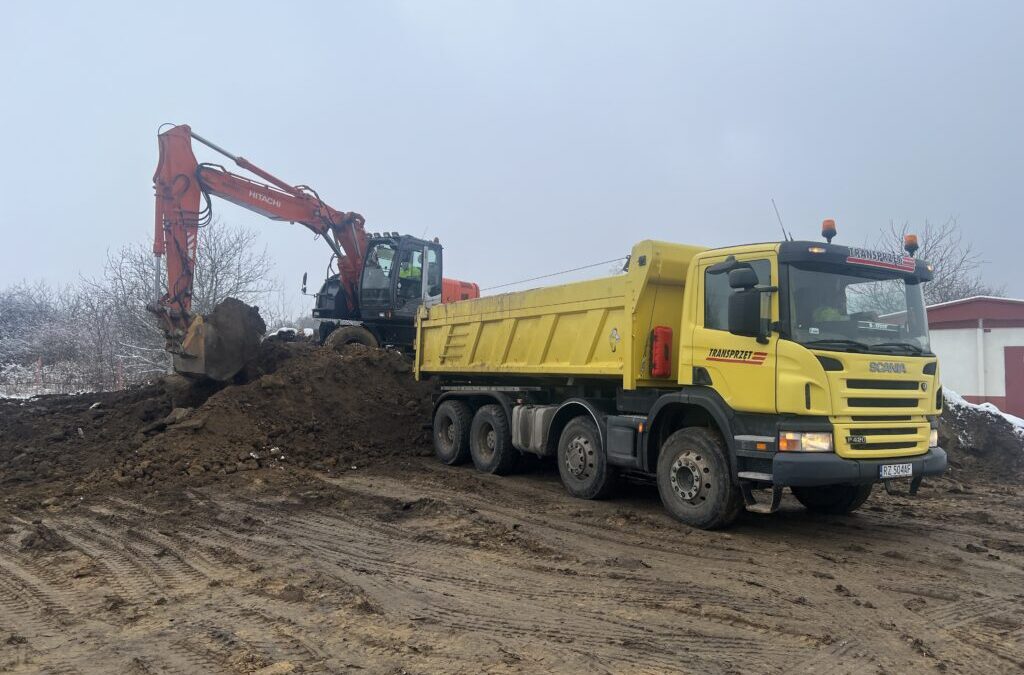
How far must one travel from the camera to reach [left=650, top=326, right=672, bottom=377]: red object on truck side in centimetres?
772

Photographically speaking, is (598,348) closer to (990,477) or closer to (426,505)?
(426,505)

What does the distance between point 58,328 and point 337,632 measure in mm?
28945

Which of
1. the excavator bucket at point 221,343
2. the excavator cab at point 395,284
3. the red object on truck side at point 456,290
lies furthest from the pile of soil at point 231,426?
the red object on truck side at point 456,290

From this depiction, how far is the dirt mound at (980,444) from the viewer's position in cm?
1090

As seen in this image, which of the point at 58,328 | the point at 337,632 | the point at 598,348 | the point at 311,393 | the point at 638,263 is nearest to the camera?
the point at 337,632

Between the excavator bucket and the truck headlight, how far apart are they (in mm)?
9294

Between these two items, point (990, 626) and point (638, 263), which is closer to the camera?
point (990, 626)

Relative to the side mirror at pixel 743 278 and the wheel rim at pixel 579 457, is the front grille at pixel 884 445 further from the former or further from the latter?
the wheel rim at pixel 579 457

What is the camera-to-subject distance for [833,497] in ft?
25.8

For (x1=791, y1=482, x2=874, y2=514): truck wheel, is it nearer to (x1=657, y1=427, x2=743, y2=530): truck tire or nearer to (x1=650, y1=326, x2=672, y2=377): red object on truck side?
(x1=657, y1=427, x2=743, y2=530): truck tire

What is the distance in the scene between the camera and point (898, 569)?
5.84 meters

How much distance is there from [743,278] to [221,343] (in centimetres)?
889

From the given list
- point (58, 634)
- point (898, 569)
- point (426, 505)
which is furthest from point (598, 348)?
point (58, 634)

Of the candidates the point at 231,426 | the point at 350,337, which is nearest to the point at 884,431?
the point at 231,426
